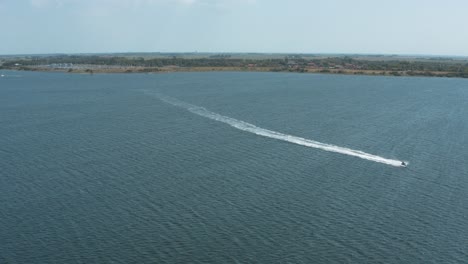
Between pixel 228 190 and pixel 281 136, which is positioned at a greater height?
pixel 281 136

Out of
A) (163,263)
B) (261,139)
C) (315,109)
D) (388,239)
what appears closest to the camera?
(163,263)

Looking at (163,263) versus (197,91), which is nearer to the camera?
(163,263)

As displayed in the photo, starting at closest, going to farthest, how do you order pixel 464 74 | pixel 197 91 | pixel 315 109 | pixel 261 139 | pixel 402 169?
1. pixel 402 169
2. pixel 261 139
3. pixel 315 109
4. pixel 197 91
5. pixel 464 74

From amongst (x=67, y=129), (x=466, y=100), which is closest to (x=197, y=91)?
(x=67, y=129)

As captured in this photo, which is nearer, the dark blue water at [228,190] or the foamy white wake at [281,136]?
the dark blue water at [228,190]

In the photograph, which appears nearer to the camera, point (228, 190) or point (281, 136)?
point (228, 190)

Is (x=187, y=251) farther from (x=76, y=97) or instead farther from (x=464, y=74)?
(x=464, y=74)

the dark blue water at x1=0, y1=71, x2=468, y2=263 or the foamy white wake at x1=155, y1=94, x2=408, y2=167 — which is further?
the foamy white wake at x1=155, y1=94, x2=408, y2=167
